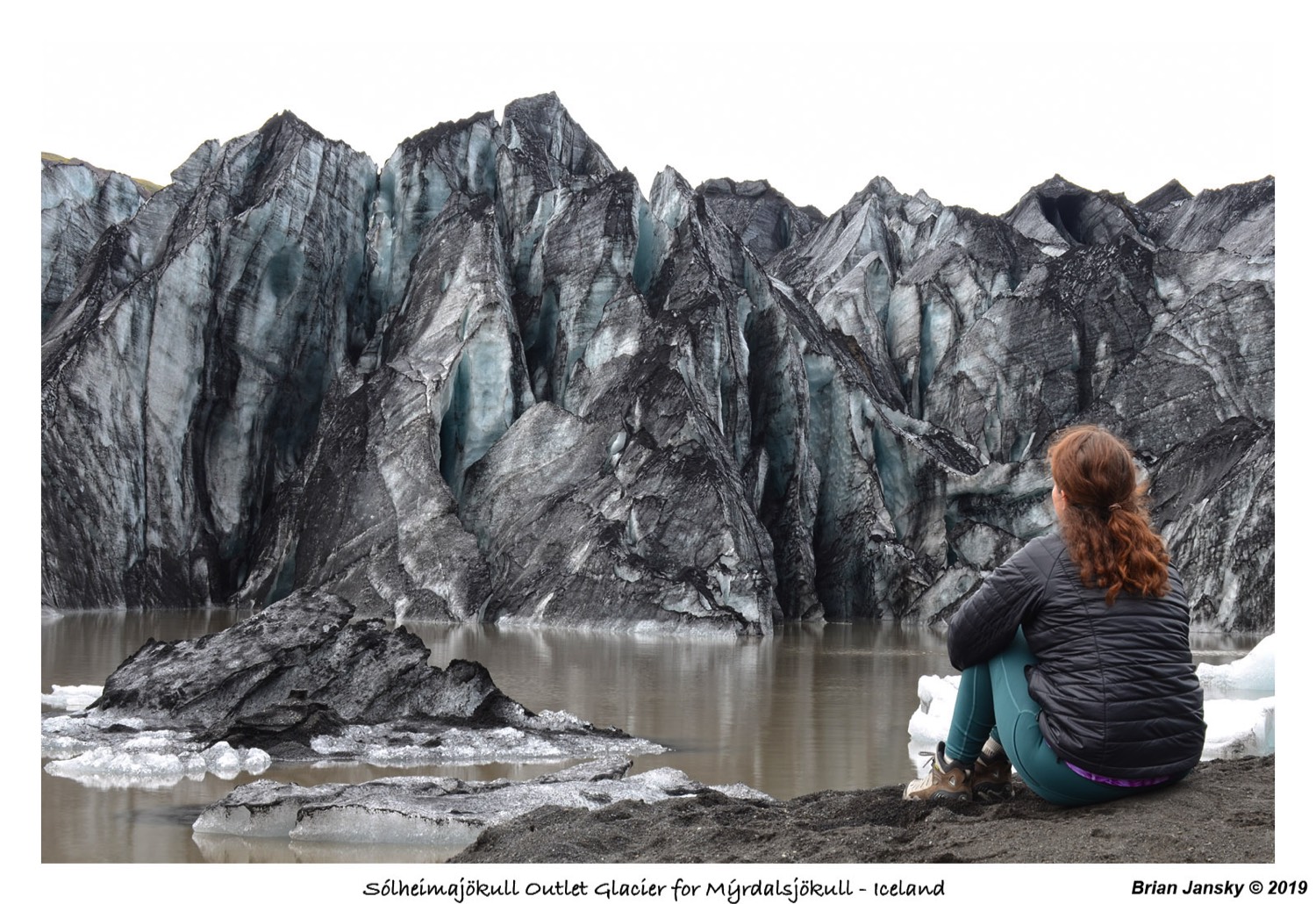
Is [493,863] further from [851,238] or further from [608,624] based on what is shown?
[851,238]

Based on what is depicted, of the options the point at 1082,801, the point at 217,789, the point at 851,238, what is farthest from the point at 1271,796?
the point at 851,238

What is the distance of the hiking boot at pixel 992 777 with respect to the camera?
4.13 meters

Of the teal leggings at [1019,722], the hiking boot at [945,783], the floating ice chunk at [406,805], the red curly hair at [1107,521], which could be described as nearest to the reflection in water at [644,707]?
the floating ice chunk at [406,805]

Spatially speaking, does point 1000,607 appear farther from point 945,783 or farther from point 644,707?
point 644,707

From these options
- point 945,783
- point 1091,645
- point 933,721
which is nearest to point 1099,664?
point 1091,645

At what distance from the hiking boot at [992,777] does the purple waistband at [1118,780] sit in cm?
42

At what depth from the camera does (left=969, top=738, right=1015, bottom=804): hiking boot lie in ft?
13.5

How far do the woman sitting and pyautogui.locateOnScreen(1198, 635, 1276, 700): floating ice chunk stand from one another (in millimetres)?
→ 7263

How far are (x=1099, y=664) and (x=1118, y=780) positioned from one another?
0.38m

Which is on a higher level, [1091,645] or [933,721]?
[1091,645]

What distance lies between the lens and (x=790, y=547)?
32.9 metres

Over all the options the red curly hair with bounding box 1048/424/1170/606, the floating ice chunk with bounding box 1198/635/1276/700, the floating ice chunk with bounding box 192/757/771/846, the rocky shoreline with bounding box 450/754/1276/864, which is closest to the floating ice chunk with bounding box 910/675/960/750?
the floating ice chunk with bounding box 1198/635/1276/700

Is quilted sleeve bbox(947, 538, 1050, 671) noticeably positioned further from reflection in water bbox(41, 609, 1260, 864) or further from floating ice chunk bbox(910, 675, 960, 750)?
floating ice chunk bbox(910, 675, 960, 750)

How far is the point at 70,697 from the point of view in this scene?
1081 centimetres
